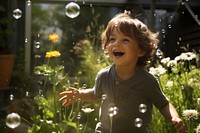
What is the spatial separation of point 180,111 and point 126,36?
2.20 ft

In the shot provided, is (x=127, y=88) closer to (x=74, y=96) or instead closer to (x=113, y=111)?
(x=113, y=111)

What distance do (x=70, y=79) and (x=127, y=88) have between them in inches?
75.4

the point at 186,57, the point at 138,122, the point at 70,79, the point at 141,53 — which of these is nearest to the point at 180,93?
the point at 186,57

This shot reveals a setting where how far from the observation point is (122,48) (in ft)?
6.07

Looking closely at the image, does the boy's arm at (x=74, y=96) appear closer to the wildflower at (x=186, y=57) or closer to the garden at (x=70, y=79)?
the garden at (x=70, y=79)

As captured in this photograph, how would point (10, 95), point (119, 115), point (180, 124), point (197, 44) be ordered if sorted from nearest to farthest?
point (180, 124), point (119, 115), point (10, 95), point (197, 44)

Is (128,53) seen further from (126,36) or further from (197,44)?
(197,44)

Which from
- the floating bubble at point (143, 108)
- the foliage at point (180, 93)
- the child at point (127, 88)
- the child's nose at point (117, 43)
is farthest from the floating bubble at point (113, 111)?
the foliage at point (180, 93)

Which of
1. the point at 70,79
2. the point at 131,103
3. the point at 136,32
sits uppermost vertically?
the point at 136,32

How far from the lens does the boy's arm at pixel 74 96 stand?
1934 millimetres

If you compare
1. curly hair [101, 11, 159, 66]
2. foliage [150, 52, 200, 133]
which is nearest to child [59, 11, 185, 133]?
curly hair [101, 11, 159, 66]

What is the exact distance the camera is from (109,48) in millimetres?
1866

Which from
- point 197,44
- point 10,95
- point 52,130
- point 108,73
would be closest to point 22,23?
point 10,95

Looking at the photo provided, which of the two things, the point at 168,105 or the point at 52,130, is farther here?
the point at 52,130
